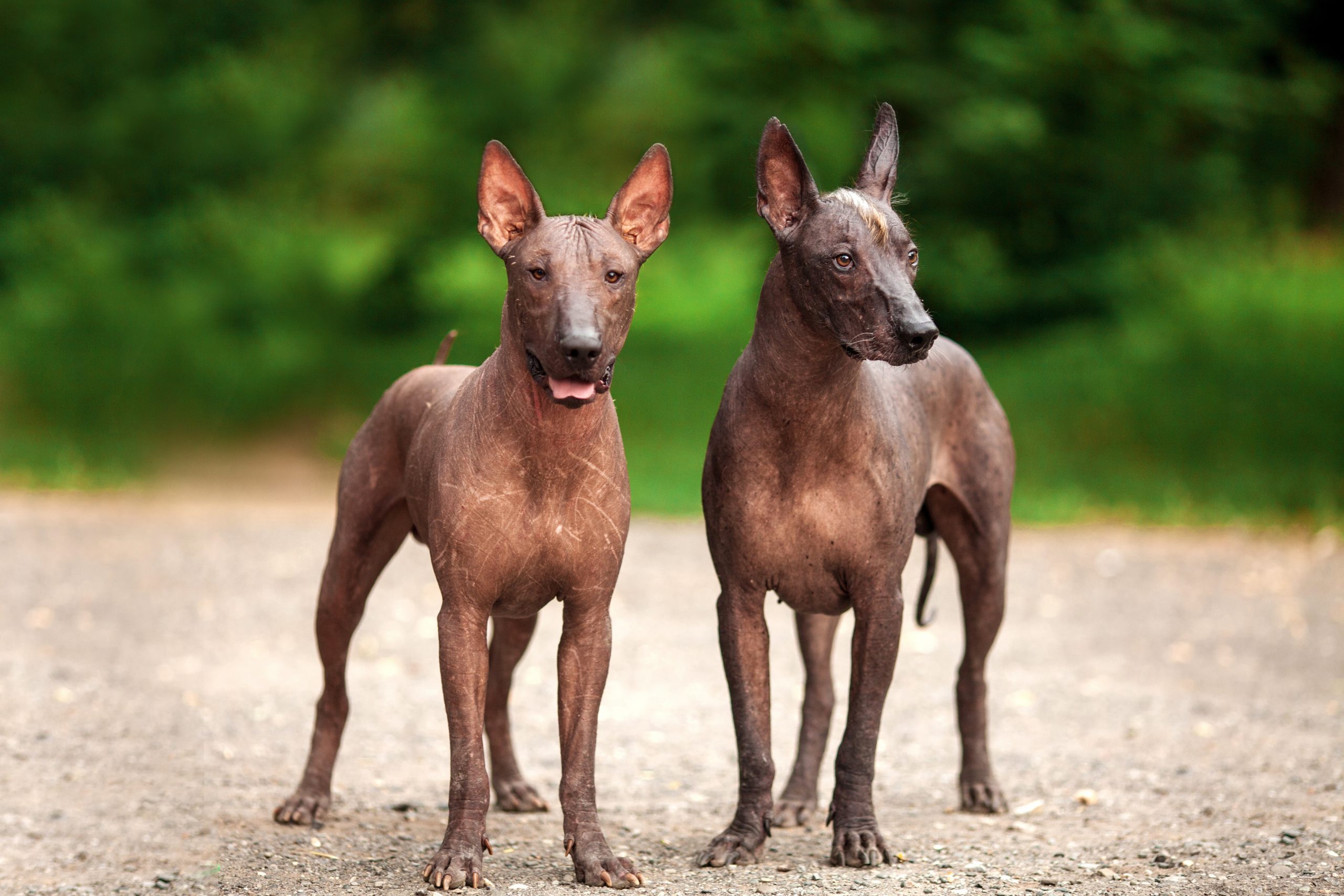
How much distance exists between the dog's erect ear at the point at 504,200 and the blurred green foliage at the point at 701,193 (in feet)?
37.3

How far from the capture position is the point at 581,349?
5.03 metres

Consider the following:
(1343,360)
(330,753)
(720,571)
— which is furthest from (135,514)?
(1343,360)

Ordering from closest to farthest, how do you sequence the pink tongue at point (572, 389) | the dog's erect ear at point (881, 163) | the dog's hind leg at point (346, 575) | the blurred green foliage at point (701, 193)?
1. the pink tongue at point (572, 389)
2. the dog's erect ear at point (881, 163)
3. the dog's hind leg at point (346, 575)
4. the blurred green foliage at point (701, 193)

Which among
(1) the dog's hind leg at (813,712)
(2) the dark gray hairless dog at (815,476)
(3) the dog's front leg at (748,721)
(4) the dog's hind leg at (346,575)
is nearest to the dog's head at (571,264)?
(2) the dark gray hairless dog at (815,476)

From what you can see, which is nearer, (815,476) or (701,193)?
(815,476)

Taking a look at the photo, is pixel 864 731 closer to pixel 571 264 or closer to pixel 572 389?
pixel 572 389

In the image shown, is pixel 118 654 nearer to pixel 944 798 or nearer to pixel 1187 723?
pixel 944 798

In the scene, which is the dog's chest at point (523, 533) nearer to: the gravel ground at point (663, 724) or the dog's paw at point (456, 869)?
the dog's paw at point (456, 869)

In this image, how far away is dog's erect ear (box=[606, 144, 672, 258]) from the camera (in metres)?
5.59

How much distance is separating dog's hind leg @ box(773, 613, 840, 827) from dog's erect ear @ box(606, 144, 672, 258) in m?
2.14

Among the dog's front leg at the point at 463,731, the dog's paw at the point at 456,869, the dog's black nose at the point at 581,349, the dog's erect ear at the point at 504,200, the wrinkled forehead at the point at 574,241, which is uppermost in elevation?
the dog's erect ear at the point at 504,200

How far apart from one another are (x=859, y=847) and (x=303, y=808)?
235 centimetres

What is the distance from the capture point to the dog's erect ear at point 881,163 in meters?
6.07

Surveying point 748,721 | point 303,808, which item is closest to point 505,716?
point 303,808
